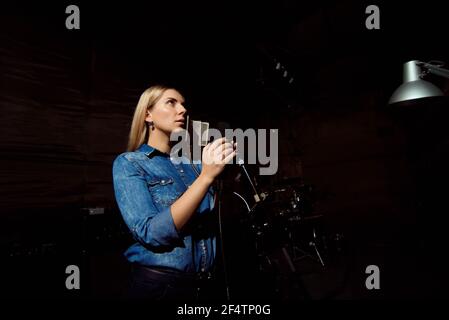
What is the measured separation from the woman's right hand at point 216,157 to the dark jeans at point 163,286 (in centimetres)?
53

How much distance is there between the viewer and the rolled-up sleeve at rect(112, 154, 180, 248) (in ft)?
3.20

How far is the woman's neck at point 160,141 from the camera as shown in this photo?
1.46m

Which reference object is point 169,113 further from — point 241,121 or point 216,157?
point 241,121

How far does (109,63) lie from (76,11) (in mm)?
622

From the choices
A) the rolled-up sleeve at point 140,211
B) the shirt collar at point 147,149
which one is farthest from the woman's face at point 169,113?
the rolled-up sleeve at point 140,211

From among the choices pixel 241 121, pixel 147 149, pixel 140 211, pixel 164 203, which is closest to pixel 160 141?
pixel 147 149

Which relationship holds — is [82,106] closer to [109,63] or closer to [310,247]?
[109,63]

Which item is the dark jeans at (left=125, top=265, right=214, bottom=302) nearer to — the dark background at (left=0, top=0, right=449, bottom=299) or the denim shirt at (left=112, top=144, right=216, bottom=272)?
the denim shirt at (left=112, top=144, right=216, bottom=272)

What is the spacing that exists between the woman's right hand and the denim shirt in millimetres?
225

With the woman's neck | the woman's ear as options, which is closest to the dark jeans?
the woman's neck

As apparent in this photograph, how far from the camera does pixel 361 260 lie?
467cm

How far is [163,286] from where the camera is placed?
3.74 ft

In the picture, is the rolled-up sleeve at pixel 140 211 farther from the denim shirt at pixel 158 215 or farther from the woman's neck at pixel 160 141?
the woman's neck at pixel 160 141

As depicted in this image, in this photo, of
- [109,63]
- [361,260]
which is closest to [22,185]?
[109,63]
